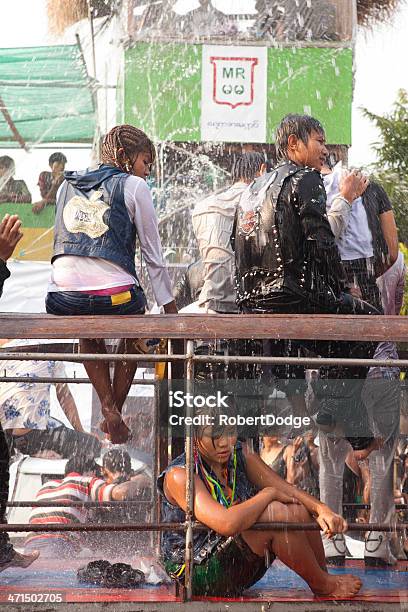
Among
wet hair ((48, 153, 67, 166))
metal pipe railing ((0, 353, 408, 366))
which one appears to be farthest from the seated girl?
wet hair ((48, 153, 67, 166))

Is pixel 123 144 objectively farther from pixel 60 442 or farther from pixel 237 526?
pixel 237 526

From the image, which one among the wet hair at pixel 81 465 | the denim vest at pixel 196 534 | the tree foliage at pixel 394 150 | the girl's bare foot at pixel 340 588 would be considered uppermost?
the denim vest at pixel 196 534

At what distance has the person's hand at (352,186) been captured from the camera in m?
5.26

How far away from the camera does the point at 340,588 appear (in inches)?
163

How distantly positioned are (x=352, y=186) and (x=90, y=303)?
1344 millimetres

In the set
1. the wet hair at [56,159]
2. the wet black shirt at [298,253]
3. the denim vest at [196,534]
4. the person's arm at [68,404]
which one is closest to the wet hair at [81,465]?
the person's arm at [68,404]

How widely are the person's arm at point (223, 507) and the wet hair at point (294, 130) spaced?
1613 millimetres

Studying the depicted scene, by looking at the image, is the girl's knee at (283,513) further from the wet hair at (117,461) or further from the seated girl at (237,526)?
the wet hair at (117,461)

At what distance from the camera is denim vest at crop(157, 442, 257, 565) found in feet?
13.6

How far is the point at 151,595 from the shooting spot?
166 inches

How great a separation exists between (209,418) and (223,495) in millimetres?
284

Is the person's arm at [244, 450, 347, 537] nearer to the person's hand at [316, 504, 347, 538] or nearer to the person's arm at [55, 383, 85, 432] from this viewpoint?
the person's hand at [316, 504, 347, 538]

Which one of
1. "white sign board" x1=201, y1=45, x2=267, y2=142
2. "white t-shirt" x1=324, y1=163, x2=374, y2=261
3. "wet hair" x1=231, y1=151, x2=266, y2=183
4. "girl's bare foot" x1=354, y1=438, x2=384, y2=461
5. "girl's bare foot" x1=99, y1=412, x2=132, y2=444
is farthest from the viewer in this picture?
"white sign board" x1=201, y1=45, x2=267, y2=142

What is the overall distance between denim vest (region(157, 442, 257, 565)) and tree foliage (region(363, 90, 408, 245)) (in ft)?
69.6
